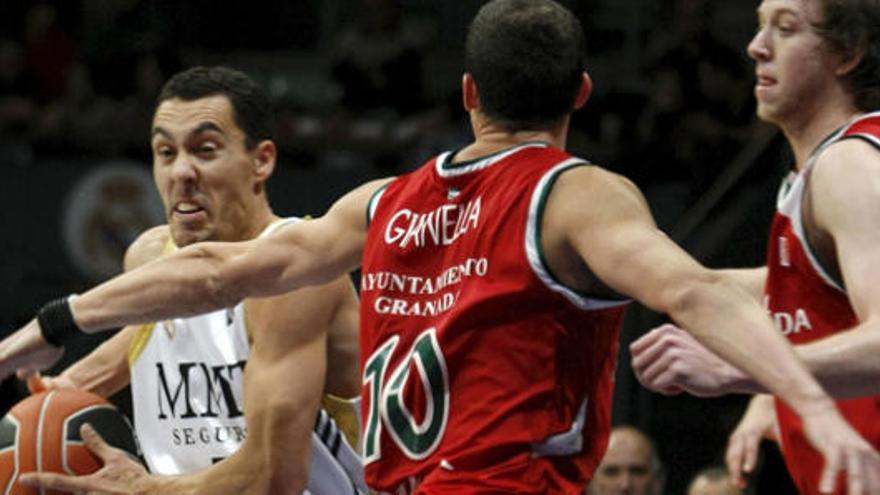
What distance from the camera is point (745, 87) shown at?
35.3ft

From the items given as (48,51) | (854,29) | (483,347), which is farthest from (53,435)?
(48,51)

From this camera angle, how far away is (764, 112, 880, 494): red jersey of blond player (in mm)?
4559

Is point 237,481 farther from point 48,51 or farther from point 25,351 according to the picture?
point 48,51

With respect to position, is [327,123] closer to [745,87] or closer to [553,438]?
[745,87]

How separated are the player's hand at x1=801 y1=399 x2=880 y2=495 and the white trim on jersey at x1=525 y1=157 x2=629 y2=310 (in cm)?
69

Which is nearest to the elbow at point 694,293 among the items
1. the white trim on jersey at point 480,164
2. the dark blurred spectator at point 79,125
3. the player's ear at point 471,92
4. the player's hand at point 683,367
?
the player's hand at point 683,367

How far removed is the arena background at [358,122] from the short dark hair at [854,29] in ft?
13.4

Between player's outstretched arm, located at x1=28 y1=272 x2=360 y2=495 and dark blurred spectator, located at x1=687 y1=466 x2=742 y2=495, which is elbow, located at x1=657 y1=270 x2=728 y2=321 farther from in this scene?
dark blurred spectator, located at x1=687 y1=466 x2=742 y2=495

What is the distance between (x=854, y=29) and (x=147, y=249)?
9.52 ft

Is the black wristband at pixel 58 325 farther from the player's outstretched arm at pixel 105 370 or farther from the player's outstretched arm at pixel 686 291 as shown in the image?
the player's outstretched arm at pixel 105 370

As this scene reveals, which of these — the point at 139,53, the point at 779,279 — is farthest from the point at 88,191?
the point at 779,279

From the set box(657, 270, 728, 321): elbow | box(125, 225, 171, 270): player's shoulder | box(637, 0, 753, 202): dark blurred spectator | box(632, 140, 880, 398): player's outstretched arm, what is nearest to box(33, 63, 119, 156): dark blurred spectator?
box(637, 0, 753, 202): dark blurred spectator

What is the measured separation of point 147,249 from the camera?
661cm

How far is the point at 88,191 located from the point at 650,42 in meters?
3.85
